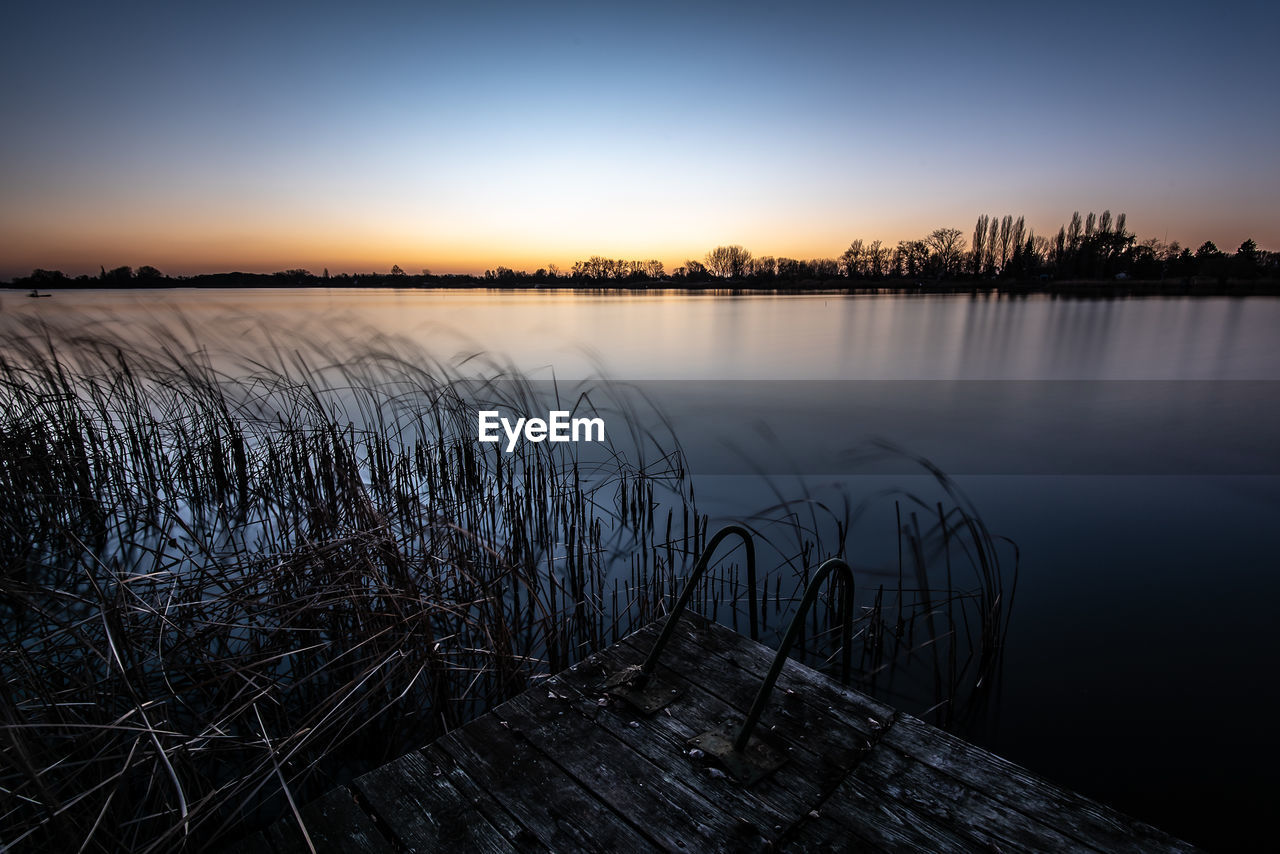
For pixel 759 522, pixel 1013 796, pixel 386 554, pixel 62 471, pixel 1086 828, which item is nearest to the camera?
pixel 1086 828

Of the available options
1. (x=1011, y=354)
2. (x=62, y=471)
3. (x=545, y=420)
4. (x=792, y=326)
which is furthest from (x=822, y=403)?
(x=792, y=326)

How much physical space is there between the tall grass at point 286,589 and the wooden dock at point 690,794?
1.21 feet

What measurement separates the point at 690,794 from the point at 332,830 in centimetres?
102

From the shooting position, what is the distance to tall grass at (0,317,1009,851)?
1.96m

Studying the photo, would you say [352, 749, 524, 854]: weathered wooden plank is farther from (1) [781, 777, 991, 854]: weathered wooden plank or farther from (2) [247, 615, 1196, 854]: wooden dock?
(1) [781, 777, 991, 854]: weathered wooden plank

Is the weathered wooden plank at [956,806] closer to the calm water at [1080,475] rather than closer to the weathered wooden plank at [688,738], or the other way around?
the weathered wooden plank at [688,738]

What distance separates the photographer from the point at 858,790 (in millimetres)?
1670

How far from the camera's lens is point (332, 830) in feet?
4.90

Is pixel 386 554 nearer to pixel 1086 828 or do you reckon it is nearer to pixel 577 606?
pixel 577 606

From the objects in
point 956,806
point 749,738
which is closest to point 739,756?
point 749,738

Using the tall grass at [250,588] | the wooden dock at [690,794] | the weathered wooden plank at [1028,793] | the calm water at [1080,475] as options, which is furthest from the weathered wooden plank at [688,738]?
the calm water at [1080,475]

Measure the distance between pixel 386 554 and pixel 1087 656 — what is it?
182 inches

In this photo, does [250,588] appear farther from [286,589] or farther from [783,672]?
[783,672]

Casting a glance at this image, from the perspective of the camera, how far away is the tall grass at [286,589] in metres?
1.96
